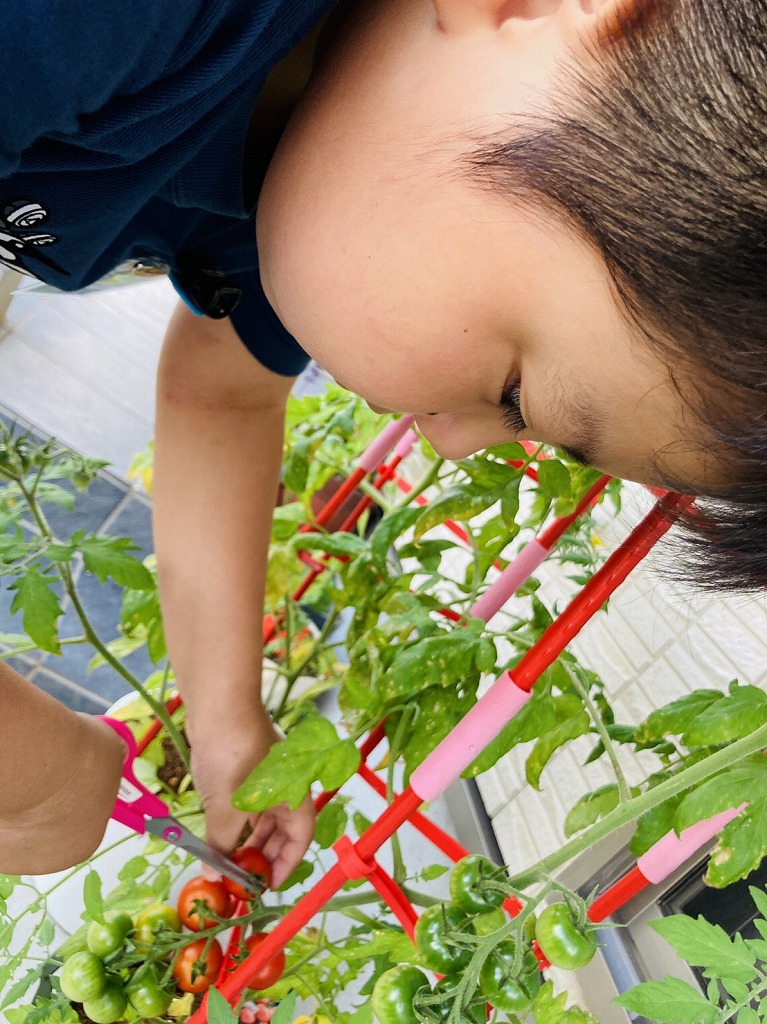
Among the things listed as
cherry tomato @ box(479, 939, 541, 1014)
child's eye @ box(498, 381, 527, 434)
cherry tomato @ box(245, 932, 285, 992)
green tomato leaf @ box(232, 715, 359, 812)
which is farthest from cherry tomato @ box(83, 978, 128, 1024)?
child's eye @ box(498, 381, 527, 434)

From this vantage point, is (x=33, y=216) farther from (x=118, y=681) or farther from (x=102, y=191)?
(x=118, y=681)

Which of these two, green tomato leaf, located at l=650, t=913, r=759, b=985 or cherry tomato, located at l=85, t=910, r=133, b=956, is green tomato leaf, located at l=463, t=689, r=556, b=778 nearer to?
green tomato leaf, located at l=650, t=913, r=759, b=985

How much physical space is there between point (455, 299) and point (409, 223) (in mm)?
42

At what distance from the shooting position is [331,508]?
36.7 inches

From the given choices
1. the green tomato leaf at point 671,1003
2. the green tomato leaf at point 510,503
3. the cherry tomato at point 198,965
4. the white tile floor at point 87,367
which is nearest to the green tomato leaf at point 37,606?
the cherry tomato at point 198,965

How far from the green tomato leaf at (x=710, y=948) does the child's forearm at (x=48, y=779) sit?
1.21 feet

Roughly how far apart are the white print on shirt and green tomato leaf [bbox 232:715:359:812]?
35 centimetres

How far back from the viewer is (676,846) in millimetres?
478

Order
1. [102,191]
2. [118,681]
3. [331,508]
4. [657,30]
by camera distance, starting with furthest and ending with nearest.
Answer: [118,681] < [331,508] < [102,191] < [657,30]

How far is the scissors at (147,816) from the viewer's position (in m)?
0.58

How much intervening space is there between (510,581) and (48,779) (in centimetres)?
37

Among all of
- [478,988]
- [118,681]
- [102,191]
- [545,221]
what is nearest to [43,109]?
[102,191]

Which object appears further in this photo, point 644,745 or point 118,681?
point 118,681

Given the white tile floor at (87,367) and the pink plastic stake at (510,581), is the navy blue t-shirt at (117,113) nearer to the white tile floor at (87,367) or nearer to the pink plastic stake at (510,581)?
the pink plastic stake at (510,581)
